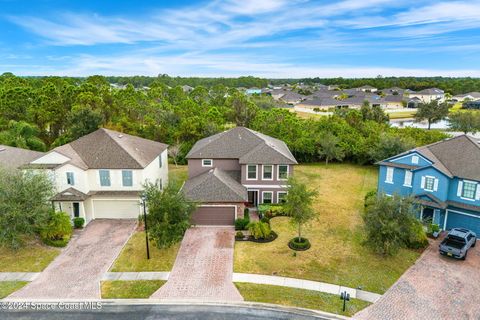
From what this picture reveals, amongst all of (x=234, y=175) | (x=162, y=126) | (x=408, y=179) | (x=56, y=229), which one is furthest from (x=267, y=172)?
(x=162, y=126)

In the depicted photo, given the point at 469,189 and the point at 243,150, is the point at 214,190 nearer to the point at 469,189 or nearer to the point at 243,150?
the point at 243,150

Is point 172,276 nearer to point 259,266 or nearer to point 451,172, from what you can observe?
point 259,266

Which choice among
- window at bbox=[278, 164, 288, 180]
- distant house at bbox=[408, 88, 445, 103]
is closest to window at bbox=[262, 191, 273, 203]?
window at bbox=[278, 164, 288, 180]

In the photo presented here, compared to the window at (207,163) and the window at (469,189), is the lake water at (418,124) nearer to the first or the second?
the window at (469,189)

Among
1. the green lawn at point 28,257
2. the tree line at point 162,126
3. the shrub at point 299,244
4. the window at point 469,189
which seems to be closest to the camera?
the green lawn at point 28,257

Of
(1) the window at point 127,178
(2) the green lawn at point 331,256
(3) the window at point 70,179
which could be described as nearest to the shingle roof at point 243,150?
(2) the green lawn at point 331,256

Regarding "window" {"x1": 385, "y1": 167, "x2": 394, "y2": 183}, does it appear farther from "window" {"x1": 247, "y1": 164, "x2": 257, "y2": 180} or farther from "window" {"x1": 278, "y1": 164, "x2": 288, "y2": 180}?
"window" {"x1": 247, "y1": 164, "x2": 257, "y2": 180}
